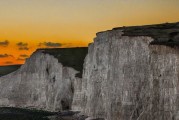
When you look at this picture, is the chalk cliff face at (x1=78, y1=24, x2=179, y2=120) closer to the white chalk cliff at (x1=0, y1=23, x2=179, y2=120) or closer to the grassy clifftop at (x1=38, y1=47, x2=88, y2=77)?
the white chalk cliff at (x1=0, y1=23, x2=179, y2=120)

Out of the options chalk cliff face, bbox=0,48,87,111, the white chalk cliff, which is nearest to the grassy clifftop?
chalk cliff face, bbox=0,48,87,111

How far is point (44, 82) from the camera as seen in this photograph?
101812 millimetres

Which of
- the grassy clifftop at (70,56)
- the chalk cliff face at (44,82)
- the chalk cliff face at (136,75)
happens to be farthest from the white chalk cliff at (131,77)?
the grassy clifftop at (70,56)

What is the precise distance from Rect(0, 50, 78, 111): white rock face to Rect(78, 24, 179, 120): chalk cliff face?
898 inches

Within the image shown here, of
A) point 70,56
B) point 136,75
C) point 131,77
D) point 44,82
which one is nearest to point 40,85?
point 44,82

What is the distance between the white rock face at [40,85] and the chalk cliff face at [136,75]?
2281 centimetres

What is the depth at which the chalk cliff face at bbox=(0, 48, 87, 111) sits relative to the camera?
94.0 m

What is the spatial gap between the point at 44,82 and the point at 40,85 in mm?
1332

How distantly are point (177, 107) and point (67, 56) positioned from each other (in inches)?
2250

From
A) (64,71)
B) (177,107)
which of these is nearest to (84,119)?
(177,107)

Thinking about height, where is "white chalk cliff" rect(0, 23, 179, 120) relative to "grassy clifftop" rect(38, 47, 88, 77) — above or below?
below

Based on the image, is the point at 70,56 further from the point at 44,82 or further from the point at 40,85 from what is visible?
the point at 40,85

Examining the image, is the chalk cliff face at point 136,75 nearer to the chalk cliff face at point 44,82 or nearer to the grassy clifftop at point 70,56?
the chalk cliff face at point 44,82

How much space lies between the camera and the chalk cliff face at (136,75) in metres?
49.5
